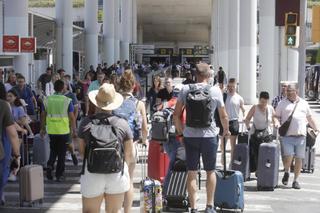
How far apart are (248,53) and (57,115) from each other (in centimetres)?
2629

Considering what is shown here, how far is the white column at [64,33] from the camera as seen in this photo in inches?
1458

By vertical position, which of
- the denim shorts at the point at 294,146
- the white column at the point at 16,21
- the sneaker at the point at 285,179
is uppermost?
the white column at the point at 16,21

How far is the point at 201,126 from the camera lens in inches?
337

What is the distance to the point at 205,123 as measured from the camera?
8.55 m

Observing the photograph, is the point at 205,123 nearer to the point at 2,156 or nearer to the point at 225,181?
the point at 225,181

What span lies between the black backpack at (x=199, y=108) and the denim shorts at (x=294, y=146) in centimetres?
388

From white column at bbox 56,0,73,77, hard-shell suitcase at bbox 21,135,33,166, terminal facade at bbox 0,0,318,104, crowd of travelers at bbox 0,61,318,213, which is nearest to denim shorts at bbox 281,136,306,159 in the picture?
crowd of travelers at bbox 0,61,318,213

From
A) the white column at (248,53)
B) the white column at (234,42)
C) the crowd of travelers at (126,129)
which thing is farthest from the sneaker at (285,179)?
the white column at (234,42)

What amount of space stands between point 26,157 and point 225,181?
5394mm

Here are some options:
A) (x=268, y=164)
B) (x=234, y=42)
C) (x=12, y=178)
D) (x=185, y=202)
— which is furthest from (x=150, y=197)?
(x=234, y=42)

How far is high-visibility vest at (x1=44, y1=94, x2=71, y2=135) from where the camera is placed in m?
12.0

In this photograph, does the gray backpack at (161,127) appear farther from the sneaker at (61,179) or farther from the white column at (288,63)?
the white column at (288,63)

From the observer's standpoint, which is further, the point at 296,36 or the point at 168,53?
the point at 168,53

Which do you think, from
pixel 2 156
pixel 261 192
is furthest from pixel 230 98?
pixel 2 156
